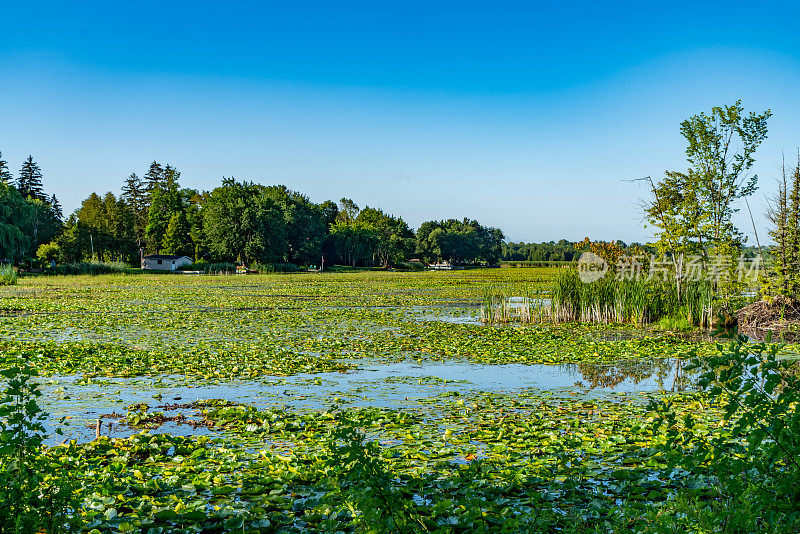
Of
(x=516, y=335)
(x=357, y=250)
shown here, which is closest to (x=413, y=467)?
(x=516, y=335)

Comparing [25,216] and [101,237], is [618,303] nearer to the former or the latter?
[25,216]

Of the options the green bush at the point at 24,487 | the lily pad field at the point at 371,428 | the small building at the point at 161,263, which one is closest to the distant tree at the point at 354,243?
the small building at the point at 161,263

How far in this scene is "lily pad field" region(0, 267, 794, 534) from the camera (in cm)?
420

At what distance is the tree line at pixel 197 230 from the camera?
70250 millimetres

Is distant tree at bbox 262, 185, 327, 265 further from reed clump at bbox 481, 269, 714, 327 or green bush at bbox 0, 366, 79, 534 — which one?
green bush at bbox 0, 366, 79, 534

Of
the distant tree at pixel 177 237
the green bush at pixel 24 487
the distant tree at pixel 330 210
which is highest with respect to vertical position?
the distant tree at pixel 330 210

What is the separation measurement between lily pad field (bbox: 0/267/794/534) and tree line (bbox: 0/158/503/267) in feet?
142

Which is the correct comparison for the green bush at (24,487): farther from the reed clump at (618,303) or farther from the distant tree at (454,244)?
the distant tree at (454,244)

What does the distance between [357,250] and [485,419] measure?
88542mm

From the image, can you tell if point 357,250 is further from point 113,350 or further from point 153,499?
point 153,499

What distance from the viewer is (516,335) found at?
615 inches

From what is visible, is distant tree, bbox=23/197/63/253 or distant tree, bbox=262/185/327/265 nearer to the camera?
distant tree, bbox=23/197/63/253

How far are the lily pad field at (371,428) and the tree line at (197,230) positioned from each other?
43207 mm

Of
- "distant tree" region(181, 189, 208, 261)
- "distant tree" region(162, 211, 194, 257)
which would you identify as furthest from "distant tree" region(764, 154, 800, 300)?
"distant tree" region(162, 211, 194, 257)
